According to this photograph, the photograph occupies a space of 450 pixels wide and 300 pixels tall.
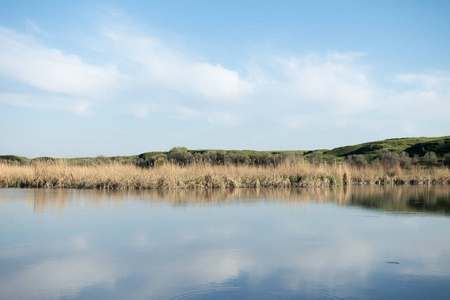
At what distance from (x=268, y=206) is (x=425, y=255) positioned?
4.85 m

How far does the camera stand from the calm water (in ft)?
11.4

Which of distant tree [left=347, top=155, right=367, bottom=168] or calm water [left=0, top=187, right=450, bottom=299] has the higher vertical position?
distant tree [left=347, top=155, right=367, bottom=168]

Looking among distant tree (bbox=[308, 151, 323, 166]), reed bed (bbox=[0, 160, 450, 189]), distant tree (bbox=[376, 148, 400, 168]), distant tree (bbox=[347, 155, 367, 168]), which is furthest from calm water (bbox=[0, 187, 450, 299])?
distant tree (bbox=[376, 148, 400, 168])

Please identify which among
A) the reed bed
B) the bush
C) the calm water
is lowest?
the calm water

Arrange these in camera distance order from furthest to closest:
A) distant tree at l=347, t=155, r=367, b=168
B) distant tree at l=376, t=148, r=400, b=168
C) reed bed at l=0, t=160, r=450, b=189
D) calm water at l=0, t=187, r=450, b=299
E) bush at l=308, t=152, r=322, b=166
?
distant tree at l=347, t=155, r=367, b=168, distant tree at l=376, t=148, r=400, b=168, bush at l=308, t=152, r=322, b=166, reed bed at l=0, t=160, r=450, b=189, calm water at l=0, t=187, r=450, b=299

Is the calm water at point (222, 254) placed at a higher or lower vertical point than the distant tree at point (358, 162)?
lower

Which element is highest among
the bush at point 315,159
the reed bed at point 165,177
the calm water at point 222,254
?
the bush at point 315,159

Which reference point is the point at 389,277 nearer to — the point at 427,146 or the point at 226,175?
the point at 226,175

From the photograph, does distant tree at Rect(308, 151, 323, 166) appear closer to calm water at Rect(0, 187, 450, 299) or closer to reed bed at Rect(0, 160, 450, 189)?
reed bed at Rect(0, 160, 450, 189)

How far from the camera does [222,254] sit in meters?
4.66

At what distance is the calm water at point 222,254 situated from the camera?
11.4 feet

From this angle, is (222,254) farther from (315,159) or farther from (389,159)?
(389,159)

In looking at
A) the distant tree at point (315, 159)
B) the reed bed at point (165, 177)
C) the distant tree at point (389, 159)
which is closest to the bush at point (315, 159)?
the distant tree at point (315, 159)

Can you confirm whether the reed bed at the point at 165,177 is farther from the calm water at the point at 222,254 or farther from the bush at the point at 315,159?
the calm water at the point at 222,254
